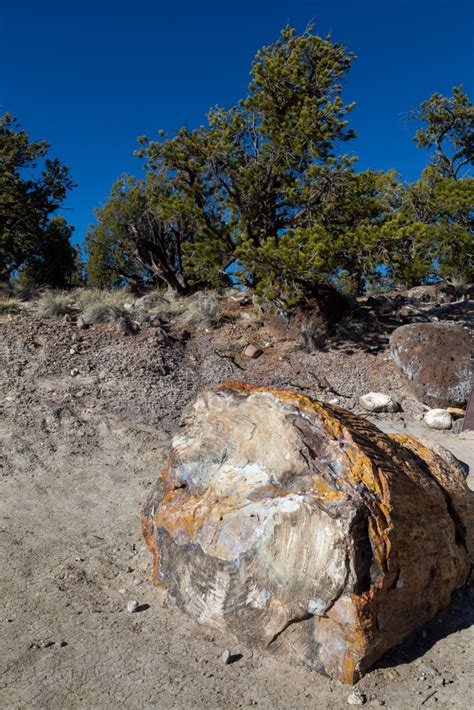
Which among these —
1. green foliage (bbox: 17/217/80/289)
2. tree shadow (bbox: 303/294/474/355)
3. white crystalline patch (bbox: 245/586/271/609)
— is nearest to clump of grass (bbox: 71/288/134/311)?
green foliage (bbox: 17/217/80/289)

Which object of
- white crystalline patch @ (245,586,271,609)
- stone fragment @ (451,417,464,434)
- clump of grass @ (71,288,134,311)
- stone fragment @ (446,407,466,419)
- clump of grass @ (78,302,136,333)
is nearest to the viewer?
white crystalline patch @ (245,586,271,609)

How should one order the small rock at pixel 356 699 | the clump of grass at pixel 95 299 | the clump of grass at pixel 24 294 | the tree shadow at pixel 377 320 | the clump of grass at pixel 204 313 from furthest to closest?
1. the clump of grass at pixel 24 294
2. the clump of grass at pixel 204 313
3. the clump of grass at pixel 95 299
4. the tree shadow at pixel 377 320
5. the small rock at pixel 356 699

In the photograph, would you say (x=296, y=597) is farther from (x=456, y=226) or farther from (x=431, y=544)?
(x=456, y=226)

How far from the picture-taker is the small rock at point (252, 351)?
10.1m

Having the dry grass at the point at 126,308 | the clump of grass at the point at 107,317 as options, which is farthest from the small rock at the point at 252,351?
the clump of grass at the point at 107,317

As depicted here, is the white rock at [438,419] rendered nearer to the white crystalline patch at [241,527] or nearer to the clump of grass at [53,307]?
the white crystalline patch at [241,527]

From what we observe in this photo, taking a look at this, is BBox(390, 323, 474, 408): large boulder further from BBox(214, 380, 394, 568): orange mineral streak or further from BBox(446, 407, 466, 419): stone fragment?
BBox(214, 380, 394, 568): orange mineral streak

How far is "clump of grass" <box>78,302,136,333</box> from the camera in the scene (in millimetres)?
10055

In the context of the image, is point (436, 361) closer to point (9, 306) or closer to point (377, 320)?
point (377, 320)

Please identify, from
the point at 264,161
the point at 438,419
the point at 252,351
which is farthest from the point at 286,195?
the point at 438,419

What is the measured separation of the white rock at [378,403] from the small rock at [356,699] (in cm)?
608

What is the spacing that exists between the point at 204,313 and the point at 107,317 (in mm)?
2152

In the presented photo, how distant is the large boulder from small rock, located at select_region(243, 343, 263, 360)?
2667 mm

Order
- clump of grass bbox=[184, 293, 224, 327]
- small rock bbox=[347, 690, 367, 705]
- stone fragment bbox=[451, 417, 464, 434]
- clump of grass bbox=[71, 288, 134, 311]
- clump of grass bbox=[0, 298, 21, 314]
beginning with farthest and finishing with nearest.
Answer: clump of grass bbox=[184, 293, 224, 327]
clump of grass bbox=[71, 288, 134, 311]
clump of grass bbox=[0, 298, 21, 314]
stone fragment bbox=[451, 417, 464, 434]
small rock bbox=[347, 690, 367, 705]
